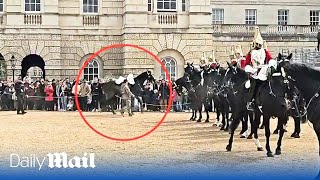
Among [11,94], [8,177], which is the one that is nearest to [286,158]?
[8,177]

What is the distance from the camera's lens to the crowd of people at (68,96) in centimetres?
3341

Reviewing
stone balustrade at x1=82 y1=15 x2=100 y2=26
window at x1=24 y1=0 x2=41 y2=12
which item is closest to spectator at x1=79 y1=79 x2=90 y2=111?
stone balustrade at x1=82 y1=15 x2=100 y2=26

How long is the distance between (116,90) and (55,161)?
1695cm

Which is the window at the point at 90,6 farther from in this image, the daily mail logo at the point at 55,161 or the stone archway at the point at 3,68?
the daily mail logo at the point at 55,161

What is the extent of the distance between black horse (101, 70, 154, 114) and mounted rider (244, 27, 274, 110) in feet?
47.3

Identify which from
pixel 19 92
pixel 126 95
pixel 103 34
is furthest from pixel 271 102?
pixel 103 34

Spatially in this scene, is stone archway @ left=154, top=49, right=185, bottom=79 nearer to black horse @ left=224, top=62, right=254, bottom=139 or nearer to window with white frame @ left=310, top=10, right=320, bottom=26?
black horse @ left=224, top=62, right=254, bottom=139

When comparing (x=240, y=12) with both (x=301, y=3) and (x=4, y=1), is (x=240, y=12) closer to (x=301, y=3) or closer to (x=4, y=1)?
(x=301, y=3)

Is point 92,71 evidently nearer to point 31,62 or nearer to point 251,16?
point 31,62

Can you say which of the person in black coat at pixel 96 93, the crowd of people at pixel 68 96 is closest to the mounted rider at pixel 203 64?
the crowd of people at pixel 68 96

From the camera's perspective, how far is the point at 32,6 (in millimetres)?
37188

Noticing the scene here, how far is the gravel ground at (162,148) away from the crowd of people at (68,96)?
27.6ft

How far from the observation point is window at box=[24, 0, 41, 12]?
37156mm

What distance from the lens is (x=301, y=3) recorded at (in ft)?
174
